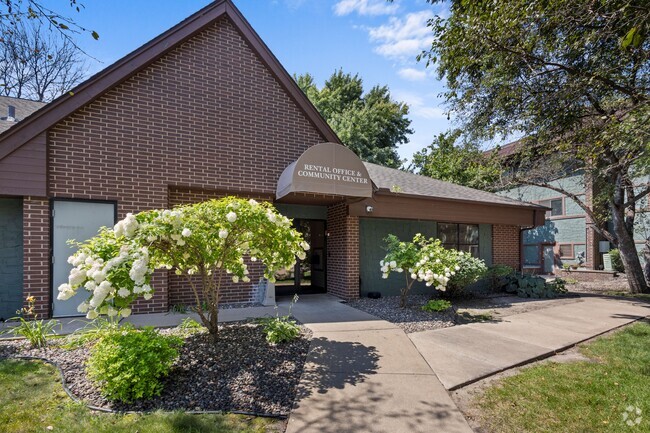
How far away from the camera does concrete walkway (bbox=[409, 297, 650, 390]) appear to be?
4.98m

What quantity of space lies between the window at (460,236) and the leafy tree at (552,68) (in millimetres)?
3484

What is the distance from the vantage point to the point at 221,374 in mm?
4398

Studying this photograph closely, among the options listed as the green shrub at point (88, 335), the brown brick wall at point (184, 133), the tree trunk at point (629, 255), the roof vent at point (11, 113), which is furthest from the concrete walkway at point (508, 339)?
the roof vent at point (11, 113)

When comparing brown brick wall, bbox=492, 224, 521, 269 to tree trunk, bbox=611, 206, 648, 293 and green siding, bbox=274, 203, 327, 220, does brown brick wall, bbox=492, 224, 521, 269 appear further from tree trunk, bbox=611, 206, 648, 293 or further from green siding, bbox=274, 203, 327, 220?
green siding, bbox=274, 203, 327, 220

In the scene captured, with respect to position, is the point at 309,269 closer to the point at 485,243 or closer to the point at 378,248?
the point at 378,248

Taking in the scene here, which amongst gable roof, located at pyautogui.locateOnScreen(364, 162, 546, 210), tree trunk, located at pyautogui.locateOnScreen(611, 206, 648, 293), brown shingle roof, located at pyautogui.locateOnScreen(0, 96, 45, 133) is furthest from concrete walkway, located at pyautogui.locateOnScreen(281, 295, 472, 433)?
tree trunk, located at pyautogui.locateOnScreen(611, 206, 648, 293)

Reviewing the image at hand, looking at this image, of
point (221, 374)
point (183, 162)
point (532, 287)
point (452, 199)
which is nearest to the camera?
point (221, 374)

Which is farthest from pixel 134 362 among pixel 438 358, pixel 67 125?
pixel 67 125

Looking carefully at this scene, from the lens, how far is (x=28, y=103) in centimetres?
1158

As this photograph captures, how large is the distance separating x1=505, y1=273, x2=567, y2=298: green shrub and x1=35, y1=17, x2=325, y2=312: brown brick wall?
28.4ft

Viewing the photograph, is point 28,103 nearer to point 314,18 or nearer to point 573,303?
point 314,18

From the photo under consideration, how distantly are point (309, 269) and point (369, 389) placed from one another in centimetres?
742

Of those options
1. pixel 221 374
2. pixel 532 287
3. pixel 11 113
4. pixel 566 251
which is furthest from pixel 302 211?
pixel 566 251

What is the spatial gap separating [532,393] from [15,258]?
9.48 m
